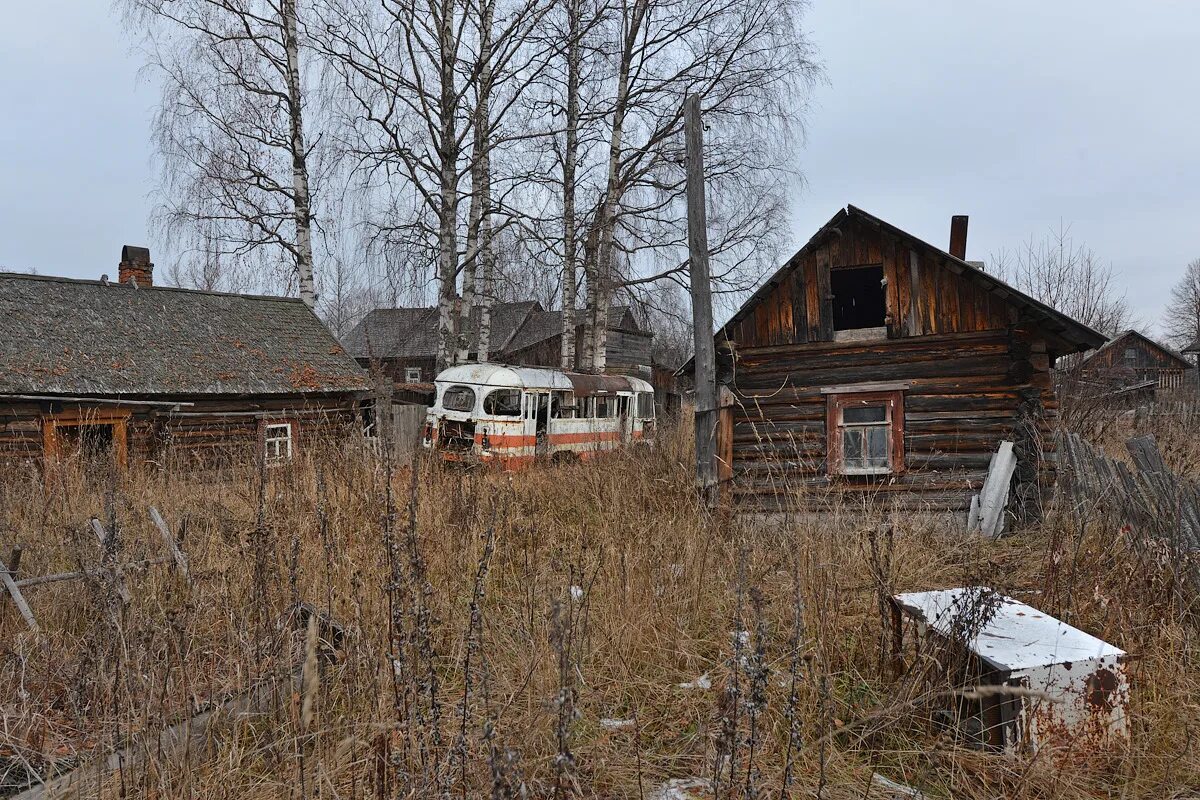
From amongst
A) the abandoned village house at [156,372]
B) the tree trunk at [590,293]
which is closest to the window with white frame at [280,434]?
the abandoned village house at [156,372]

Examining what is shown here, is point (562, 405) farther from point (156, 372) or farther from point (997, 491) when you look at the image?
point (997, 491)

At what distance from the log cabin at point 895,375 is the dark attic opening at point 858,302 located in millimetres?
2206

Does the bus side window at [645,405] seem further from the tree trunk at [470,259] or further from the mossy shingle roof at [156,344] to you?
the mossy shingle roof at [156,344]

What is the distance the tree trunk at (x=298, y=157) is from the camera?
1528cm

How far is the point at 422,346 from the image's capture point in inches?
1393

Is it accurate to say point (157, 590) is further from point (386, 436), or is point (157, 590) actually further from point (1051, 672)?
point (1051, 672)

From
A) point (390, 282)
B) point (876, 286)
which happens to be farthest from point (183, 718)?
point (390, 282)

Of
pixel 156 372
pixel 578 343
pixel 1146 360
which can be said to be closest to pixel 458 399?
pixel 156 372

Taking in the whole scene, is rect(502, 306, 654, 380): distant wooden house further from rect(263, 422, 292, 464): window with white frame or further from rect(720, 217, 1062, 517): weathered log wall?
rect(720, 217, 1062, 517): weathered log wall

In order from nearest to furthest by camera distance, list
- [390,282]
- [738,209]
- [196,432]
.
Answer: [196,432] → [390,282] → [738,209]

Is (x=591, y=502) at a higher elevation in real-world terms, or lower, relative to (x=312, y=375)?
lower

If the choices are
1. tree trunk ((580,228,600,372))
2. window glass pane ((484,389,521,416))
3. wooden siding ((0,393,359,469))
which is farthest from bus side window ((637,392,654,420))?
wooden siding ((0,393,359,469))

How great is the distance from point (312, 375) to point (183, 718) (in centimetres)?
1304

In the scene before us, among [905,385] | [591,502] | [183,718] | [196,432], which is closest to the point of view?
[183,718]
